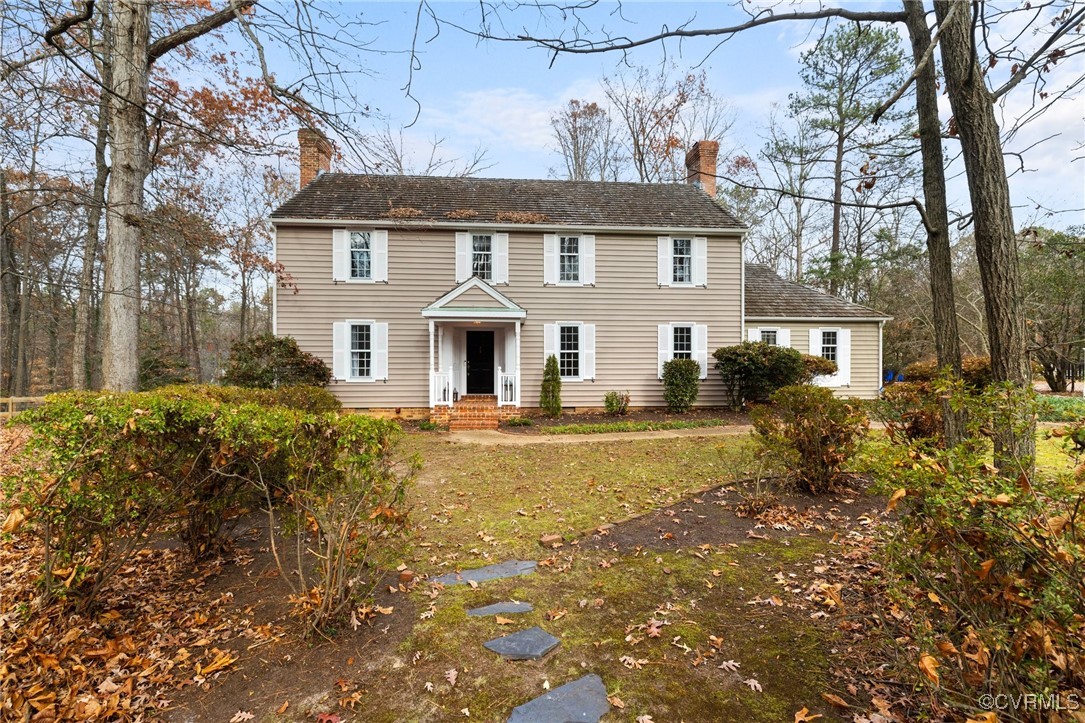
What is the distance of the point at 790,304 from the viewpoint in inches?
621

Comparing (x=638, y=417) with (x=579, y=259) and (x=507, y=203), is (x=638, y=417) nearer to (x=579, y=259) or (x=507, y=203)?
(x=579, y=259)

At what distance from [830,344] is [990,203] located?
13.8m

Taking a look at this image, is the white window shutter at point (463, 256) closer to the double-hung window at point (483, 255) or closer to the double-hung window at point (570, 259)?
the double-hung window at point (483, 255)

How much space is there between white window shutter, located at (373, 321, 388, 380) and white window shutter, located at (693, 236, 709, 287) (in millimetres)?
9607

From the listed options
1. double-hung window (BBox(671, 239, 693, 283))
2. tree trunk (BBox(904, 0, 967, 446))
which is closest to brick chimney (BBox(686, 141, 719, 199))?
double-hung window (BBox(671, 239, 693, 283))

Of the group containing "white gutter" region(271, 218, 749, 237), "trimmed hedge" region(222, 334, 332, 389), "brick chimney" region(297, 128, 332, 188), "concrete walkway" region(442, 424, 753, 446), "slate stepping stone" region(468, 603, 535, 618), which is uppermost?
"brick chimney" region(297, 128, 332, 188)

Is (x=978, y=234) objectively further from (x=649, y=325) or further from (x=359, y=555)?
(x=649, y=325)

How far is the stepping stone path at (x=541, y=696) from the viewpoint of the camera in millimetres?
2207

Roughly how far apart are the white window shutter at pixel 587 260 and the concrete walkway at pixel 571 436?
5.12m

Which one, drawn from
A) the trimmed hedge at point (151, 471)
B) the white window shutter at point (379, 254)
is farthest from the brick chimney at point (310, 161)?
the trimmed hedge at point (151, 471)

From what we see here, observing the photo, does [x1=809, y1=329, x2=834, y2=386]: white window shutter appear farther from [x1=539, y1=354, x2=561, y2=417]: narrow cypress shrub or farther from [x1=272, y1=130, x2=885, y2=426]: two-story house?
[x1=539, y1=354, x2=561, y2=417]: narrow cypress shrub

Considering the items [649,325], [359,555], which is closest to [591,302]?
[649,325]

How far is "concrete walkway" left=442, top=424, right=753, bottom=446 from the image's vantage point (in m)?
9.97

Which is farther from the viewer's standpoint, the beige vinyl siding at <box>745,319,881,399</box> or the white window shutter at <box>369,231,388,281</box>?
the beige vinyl siding at <box>745,319,881,399</box>
